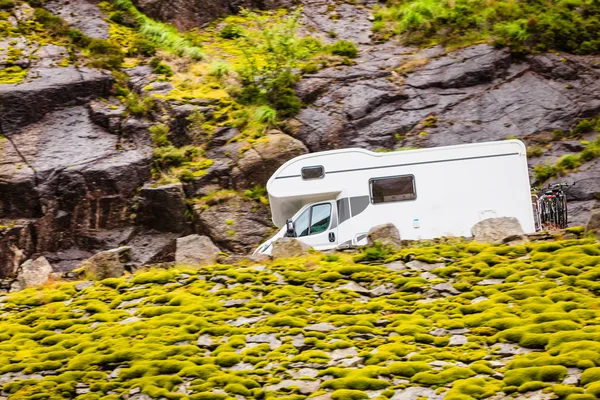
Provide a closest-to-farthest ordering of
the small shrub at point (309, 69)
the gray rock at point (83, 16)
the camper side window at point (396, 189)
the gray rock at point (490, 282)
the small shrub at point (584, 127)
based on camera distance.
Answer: the gray rock at point (490, 282), the camper side window at point (396, 189), the small shrub at point (584, 127), the small shrub at point (309, 69), the gray rock at point (83, 16)

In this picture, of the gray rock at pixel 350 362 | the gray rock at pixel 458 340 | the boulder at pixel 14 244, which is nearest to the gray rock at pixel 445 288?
the gray rock at pixel 458 340

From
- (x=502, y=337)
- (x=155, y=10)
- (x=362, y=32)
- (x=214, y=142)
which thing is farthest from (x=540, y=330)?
(x=155, y=10)

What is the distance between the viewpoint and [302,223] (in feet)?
69.9

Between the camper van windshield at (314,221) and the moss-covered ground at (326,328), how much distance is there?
3.93 meters

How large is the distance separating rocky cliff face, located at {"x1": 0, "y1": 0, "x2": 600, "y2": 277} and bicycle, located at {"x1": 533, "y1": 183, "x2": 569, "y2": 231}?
275 cm

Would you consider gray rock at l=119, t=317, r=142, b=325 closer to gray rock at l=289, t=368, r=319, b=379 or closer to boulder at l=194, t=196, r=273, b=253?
gray rock at l=289, t=368, r=319, b=379

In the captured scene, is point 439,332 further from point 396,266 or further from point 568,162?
point 568,162

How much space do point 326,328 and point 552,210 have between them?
11838mm

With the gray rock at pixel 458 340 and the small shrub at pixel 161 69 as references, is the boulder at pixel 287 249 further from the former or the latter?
the small shrub at pixel 161 69

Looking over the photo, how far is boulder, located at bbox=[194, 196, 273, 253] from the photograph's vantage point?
27328 mm

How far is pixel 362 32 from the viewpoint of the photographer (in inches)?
1506

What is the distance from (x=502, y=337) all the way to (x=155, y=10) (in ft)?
97.9

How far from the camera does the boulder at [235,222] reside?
2733 centimetres

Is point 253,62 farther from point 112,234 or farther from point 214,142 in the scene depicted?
point 112,234
